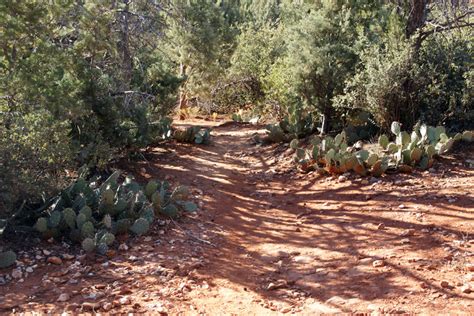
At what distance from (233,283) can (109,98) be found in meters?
3.81

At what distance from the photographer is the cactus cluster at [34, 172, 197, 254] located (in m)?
4.93

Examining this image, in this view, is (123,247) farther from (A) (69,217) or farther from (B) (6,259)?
(B) (6,259)

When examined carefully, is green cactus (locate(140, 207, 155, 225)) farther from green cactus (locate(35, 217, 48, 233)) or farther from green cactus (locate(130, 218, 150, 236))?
green cactus (locate(35, 217, 48, 233))

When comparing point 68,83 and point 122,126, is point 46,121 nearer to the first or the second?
point 68,83

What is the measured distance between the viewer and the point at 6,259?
4406mm

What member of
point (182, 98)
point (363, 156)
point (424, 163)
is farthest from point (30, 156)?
point (182, 98)

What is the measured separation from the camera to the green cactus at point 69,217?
495cm

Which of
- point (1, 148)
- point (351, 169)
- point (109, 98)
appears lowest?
point (351, 169)

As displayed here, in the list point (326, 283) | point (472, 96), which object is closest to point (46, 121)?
point (326, 283)

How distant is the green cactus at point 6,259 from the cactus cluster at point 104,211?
48cm

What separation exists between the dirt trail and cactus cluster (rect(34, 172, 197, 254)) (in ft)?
0.57

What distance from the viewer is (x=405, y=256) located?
457 cm

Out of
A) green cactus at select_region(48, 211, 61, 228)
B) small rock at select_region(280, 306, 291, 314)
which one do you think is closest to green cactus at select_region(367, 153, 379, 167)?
small rock at select_region(280, 306, 291, 314)

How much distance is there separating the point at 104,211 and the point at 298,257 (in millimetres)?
2075
